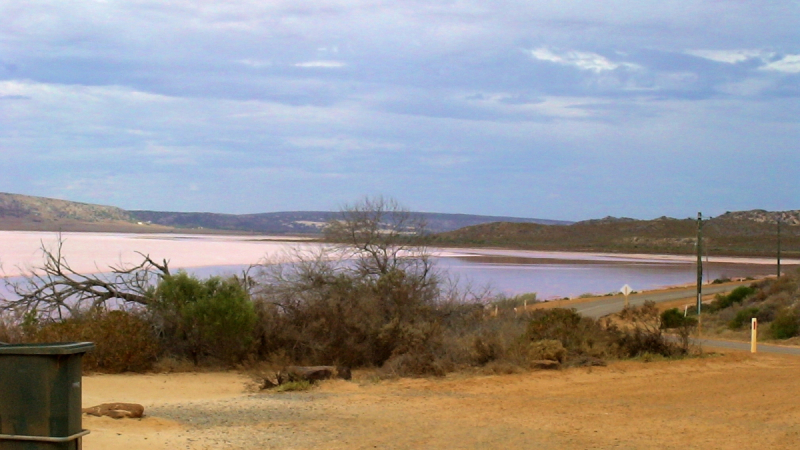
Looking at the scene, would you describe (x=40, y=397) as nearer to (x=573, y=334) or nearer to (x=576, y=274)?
(x=573, y=334)

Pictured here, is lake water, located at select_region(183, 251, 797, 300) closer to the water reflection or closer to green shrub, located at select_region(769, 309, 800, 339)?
the water reflection

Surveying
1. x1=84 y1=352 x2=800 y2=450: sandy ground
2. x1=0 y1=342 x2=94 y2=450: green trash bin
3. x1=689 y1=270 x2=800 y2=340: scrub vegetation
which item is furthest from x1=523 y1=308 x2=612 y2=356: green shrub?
x1=0 y1=342 x2=94 y2=450: green trash bin

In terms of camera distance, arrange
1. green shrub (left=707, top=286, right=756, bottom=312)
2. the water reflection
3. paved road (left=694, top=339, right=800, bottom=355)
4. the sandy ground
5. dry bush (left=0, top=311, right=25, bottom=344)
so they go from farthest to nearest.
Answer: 1. the water reflection
2. green shrub (left=707, top=286, right=756, bottom=312)
3. paved road (left=694, top=339, right=800, bottom=355)
4. dry bush (left=0, top=311, right=25, bottom=344)
5. the sandy ground

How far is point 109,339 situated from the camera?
62.9ft

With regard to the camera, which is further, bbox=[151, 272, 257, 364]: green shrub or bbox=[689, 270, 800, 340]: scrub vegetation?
bbox=[689, 270, 800, 340]: scrub vegetation

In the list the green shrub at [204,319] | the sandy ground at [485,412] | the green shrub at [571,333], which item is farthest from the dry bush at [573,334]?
the green shrub at [204,319]

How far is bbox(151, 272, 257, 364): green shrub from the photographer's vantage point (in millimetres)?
20984

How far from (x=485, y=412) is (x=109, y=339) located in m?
10.3

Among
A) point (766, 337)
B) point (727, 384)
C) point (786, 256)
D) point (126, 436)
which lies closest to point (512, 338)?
point (727, 384)

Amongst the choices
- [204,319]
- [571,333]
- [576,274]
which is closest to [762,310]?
[571,333]

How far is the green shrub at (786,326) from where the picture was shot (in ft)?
90.3

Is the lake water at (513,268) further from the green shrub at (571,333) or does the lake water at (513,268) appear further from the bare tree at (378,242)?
the green shrub at (571,333)

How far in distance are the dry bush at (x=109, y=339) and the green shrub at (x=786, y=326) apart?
20.0m

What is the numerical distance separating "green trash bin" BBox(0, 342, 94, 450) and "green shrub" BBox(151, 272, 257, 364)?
14054mm
